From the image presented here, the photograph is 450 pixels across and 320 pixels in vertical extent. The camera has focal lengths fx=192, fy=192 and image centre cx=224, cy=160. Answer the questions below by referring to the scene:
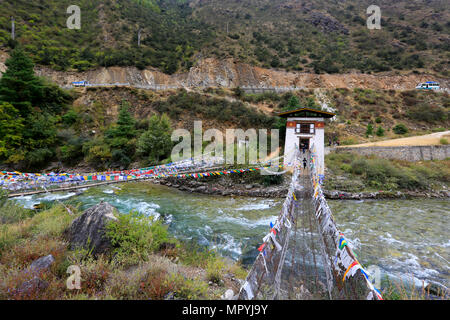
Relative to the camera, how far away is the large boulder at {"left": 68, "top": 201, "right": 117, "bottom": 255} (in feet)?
13.4

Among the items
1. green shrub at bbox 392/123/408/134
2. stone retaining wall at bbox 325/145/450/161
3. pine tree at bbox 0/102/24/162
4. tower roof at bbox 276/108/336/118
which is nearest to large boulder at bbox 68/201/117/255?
tower roof at bbox 276/108/336/118

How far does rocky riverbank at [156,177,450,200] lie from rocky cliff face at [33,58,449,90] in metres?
24.0

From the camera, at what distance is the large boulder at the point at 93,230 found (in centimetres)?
408

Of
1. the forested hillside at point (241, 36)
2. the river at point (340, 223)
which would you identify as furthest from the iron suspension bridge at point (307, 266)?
the forested hillside at point (241, 36)

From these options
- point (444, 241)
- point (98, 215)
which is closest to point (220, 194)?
point (98, 215)

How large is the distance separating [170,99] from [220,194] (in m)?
18.7

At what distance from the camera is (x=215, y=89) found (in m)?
30.7

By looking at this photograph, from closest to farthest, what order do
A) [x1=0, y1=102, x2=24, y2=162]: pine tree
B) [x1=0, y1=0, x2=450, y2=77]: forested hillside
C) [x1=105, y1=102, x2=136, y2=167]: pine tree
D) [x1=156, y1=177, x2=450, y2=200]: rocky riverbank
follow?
1. [x1=156, y1=177, x2=450, y2=200]: rocky riverbank
2. [x1=0, y1=102, x2=24, y2=162]: pine tree
3. [x1=105, y1=102, x2=136, y2=167]: pine tree
4. [x1=0, y1=0, x2=450, y2=77]: forested hillside

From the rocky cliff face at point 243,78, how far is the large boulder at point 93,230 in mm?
32283

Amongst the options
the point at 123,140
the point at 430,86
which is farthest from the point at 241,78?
the point at 430,86

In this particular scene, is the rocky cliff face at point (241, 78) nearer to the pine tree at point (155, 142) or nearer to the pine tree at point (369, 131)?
the pine tree at point (369, 131)

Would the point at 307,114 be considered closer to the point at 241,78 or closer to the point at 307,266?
the point at 307,266

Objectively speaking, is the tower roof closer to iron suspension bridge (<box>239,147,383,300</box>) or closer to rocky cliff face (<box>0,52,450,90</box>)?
iron suspension bridge (<box>239,147,383,300</box>)

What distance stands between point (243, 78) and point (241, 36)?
17156mm
